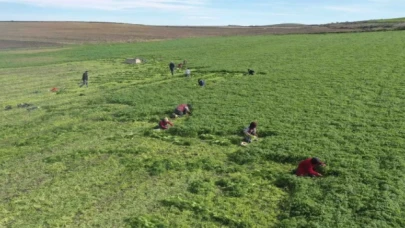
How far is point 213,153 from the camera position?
19.5 m

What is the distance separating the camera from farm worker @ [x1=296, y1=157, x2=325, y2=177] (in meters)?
16.1

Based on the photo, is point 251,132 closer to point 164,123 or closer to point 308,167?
point 308,167

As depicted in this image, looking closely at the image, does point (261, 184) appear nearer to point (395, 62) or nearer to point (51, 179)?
point (51, 179)

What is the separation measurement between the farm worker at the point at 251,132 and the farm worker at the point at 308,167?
4.55 m

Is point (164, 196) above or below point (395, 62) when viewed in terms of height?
below

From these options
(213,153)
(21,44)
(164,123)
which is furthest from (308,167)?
(21,44)

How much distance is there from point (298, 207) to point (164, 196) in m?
5.04

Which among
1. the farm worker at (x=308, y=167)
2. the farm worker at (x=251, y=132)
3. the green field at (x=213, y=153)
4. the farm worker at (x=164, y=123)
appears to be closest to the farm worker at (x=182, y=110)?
the green field at (x=213, y=153)

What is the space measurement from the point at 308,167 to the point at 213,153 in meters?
5.11

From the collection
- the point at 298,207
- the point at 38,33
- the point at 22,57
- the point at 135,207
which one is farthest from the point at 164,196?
the point at 38,33

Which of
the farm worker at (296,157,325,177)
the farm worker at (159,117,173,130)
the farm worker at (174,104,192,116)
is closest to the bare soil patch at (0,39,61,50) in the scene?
the farm worker at (174,104,192,116)

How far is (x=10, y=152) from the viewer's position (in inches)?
826

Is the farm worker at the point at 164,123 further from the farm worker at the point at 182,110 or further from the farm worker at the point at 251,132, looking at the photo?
the farm worker at the point at 251,132

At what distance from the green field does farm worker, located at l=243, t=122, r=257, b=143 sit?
0.55m
